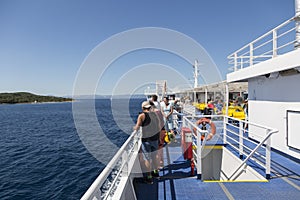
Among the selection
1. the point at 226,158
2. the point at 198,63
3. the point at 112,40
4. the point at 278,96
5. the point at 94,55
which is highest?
the point at 198,63

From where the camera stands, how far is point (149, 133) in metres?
3.58

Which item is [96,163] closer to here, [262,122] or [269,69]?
[262,122]

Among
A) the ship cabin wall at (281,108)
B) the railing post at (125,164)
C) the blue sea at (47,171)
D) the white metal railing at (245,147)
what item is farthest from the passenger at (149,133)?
the blue sea at (47,171)

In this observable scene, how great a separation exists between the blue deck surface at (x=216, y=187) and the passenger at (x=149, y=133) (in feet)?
0.96

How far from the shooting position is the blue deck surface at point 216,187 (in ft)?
10.5

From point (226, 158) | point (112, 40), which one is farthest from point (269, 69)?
point (112, 40)

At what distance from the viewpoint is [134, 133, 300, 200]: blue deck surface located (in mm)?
3215

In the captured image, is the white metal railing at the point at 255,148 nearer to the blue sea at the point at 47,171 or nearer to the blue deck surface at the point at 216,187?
the blue deck surface at the point at 216,187

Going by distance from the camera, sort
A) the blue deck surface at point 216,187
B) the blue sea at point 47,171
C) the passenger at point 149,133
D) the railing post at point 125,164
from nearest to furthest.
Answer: the railing post at point 125,164 < the blue deck surface at point 216,187 < the passenger at point 149,133 < the blue sea at point 47,171

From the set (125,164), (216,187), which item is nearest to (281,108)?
(216,187)

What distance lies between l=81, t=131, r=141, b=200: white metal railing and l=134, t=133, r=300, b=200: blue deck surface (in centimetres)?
62

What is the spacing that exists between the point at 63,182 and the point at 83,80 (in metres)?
4.08

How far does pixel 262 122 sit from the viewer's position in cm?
643

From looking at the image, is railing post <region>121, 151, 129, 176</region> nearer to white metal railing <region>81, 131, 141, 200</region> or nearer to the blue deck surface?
white metal railing <region>81, 131, 141, 200</region>
